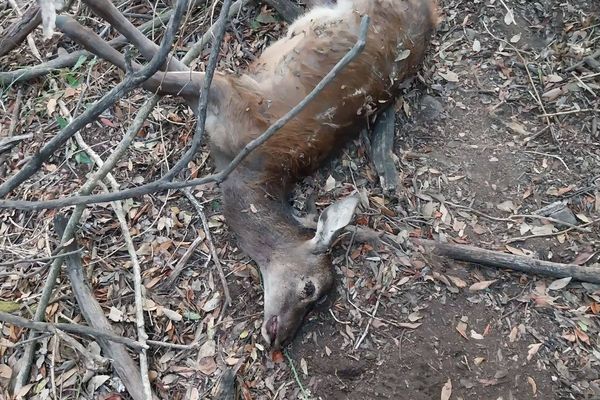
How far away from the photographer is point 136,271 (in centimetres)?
450

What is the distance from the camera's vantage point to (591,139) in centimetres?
493

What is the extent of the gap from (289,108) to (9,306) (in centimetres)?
240

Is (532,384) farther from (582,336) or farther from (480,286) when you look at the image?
(480,286)

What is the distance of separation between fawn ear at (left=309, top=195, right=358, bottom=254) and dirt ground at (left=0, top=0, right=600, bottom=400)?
0.86ft

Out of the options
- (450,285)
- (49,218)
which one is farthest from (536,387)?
(49,218)

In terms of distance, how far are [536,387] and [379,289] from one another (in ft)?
3.86

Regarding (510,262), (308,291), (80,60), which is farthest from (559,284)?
(80,60)

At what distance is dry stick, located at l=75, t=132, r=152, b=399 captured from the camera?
13.5 ft

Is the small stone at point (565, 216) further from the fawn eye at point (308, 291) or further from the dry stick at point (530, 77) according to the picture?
the fawn eye at point (308, 291)

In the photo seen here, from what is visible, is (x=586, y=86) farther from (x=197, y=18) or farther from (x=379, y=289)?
(x=197, y=18)

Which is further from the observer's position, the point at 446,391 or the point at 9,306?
the point at 9,306

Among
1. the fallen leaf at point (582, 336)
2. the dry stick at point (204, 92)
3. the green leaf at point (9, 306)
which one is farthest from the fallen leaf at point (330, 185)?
the green leaf at point (9, 306)

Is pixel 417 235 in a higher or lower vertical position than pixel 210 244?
lower

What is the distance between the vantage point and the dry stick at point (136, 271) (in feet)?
Answer: 13.5
